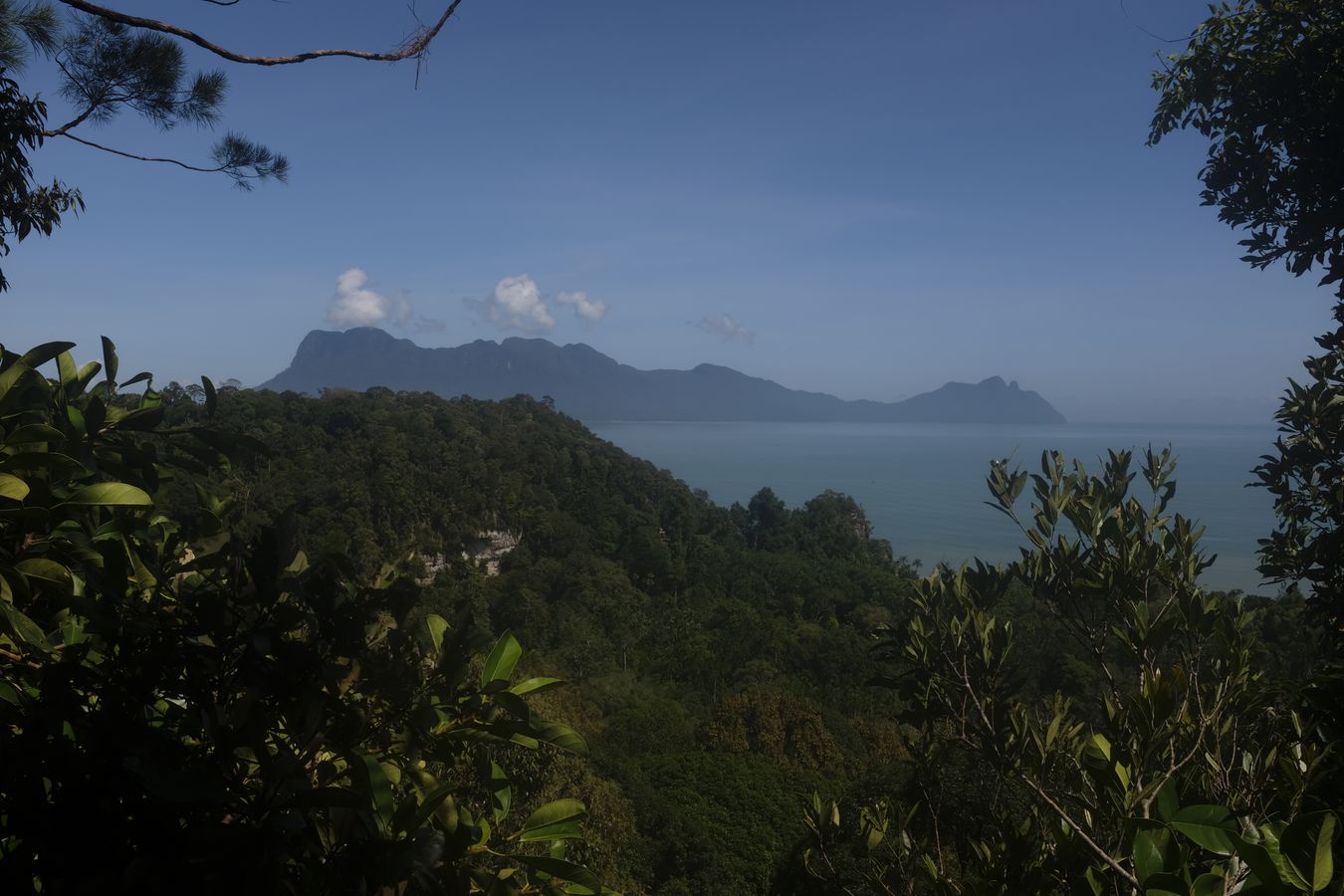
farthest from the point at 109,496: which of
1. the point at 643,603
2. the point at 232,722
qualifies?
the point at 643,603

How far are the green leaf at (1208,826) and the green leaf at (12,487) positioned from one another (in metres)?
1.29

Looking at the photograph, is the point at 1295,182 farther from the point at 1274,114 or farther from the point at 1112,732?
the point at 1112,732

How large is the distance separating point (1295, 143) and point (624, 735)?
65.3 feet

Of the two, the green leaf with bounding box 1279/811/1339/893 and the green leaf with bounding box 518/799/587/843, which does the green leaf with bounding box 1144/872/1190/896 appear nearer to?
the green leaf with bounding box 1279/811/1339/893

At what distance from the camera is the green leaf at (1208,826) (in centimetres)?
74

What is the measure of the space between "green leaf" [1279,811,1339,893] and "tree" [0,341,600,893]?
69 cm

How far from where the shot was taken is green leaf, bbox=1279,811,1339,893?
65 cm

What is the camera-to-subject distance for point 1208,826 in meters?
0.75

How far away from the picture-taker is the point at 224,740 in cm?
80

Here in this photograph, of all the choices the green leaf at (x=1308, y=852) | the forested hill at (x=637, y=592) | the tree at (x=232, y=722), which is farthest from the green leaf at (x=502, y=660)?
the forested hill at (x=637, y=592)

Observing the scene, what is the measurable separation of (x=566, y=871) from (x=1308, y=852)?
0.72 m

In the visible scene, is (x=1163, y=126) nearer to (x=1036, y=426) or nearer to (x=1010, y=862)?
(x=1010, y=862)

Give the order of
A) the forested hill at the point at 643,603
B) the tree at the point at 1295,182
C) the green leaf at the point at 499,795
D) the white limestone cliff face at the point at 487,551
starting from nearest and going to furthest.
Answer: the green leaf at the point at 499,795
the tree at the point at 1295,182
the forested hill at the point at 643,603
the white limestone cliff face at the point at 487,551

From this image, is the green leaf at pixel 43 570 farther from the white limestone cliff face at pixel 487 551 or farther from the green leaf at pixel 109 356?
the white limestone cliff face at pixel 487 551
